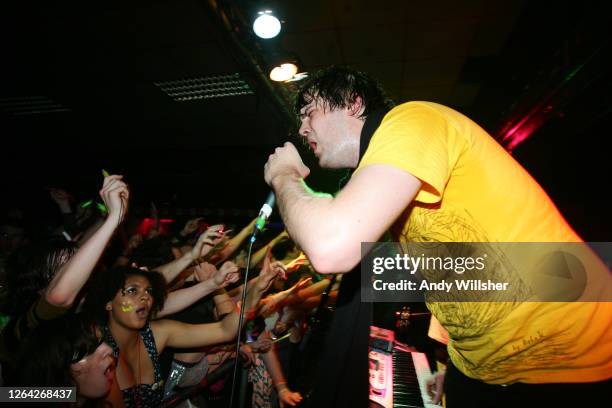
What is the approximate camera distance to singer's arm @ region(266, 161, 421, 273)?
727mm

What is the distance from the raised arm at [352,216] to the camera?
2.39ft

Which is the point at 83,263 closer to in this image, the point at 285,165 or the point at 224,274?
the point at 224,274

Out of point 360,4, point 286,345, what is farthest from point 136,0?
point 286,345

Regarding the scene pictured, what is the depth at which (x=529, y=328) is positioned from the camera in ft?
3.07

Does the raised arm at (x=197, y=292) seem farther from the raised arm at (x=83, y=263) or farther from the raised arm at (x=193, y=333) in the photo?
the raised arm at (x=83, y=263)

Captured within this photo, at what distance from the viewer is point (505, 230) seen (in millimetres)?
933

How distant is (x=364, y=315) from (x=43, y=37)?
532 centimetres

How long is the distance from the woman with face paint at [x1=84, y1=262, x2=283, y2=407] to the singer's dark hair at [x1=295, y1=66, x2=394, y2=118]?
5.87 ft

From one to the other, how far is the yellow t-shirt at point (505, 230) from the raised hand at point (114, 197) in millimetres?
1593

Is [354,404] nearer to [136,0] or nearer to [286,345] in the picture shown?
[286,345]

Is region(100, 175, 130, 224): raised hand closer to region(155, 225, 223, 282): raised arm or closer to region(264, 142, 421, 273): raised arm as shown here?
region(155, 225, 223, 282): raised arm

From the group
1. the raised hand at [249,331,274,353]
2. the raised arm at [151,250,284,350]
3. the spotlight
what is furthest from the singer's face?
the spotlight

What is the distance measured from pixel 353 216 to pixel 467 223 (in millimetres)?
447

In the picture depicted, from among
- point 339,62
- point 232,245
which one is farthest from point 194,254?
point 339,62
